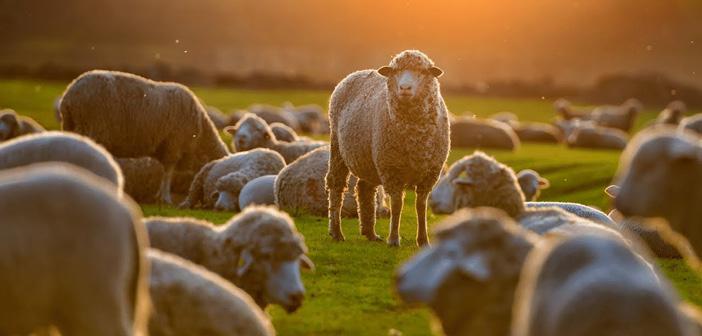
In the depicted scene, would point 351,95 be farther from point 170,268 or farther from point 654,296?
point 654,296

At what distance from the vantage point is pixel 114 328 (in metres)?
5.52

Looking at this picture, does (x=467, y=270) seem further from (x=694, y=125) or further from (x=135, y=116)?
(x=135, y=116)

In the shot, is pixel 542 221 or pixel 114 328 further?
pixel 542 221

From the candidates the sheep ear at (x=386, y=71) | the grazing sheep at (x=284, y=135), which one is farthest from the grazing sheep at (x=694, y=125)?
the grazing sheep at (x=284, y=135)

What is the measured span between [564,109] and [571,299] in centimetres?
5058

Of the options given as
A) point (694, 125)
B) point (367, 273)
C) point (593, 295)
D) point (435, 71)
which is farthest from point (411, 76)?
point (593, 295)

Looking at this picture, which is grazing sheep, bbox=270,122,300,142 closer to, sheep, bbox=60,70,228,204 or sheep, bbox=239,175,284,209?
sheep, bbox=60,70,228,204

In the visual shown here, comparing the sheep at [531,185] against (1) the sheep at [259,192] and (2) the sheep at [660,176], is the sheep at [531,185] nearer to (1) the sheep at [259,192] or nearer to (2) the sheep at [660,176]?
(1) the sheep at [259,192]

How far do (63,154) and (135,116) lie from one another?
35.3 ft

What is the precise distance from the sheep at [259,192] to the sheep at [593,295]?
38.3ft

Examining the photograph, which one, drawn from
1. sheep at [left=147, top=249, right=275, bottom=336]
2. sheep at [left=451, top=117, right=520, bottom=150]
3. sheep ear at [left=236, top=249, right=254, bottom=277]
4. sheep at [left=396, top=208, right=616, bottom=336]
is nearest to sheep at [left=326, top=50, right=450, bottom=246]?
sheep ear at [left=236, top=249, right=254, bottom=277]

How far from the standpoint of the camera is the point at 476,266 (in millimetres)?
5914

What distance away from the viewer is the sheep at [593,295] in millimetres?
5254

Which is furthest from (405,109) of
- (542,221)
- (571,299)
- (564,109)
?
(564,109)
